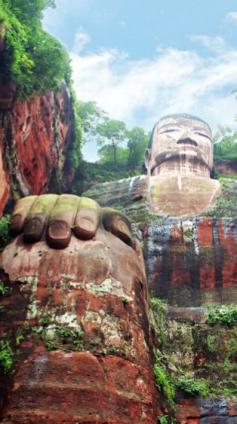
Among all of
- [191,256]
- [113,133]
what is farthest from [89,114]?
[191,256]

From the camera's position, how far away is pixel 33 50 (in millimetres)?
9305

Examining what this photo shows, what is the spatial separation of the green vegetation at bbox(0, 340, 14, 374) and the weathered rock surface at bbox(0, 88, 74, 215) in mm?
2910

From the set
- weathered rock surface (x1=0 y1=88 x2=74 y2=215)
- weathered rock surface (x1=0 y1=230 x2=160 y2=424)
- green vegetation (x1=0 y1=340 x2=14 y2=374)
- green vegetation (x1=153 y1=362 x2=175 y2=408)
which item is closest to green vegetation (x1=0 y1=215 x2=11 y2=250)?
weathered rock surface (x1=0 y1=230 x2=160 y2=424)

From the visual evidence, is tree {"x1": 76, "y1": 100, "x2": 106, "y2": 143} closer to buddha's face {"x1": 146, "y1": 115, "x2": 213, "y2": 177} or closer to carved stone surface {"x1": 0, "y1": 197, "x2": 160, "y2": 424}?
buddha's face {"x1": 146, "y1": 115, "x2": 213, "y2": 177}

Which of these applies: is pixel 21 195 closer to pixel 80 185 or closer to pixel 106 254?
pixel 106 254

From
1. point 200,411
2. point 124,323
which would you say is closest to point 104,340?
point 124,323

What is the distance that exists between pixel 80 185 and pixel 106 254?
12174 mm

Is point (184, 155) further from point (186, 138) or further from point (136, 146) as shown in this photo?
point (136, 146)

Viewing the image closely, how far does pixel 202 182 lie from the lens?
52.5 feet

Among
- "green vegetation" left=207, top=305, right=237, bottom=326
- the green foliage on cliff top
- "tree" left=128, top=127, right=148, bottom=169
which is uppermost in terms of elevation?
"tree" left=128, top=127, right=148, bottom=169

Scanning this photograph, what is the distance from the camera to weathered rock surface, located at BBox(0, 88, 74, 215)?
9.26 m

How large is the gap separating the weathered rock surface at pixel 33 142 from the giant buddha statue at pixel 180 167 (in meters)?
3.10

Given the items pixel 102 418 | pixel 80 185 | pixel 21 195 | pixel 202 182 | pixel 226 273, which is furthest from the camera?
pixel 80 185

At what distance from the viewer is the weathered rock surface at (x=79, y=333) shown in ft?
17.7
